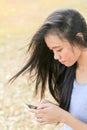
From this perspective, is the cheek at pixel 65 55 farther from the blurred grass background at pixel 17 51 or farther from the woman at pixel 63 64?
the blurred grass background at pixel 17 51

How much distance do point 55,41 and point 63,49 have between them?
0.19ft

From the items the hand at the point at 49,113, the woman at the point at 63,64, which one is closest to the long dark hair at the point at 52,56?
the woman at the point at 63,64

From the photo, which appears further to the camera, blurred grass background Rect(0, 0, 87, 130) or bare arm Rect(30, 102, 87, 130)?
blurred grass background Rect(0, 0, 87, 130)

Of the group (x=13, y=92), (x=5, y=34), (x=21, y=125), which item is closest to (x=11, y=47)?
(x=5, y=34)

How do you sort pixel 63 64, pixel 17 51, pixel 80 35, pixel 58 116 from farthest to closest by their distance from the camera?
pixel 17 51
pixel 63 64
pixel 58 116
pixel 80 35

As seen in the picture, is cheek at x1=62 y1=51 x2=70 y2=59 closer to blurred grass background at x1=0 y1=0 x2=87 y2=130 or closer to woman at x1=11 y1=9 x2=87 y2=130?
woman at x1=11 y1=9 x2=87 y2=130

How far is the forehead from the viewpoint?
1996mm

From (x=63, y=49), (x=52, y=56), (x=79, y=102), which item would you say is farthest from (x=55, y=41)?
(x=79, y=102)

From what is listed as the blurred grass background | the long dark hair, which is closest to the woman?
the long dark hair

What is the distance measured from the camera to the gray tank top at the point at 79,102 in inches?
82.4

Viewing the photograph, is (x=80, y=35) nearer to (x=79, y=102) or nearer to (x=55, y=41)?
(x=55, y=41)

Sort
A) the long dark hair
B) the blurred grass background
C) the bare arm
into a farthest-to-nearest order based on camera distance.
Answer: the blurred grass background
the bare arm
the long dark hair

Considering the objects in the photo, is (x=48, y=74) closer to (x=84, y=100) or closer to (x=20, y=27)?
(x=84, y=100)

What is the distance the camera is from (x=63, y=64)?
2232mm
